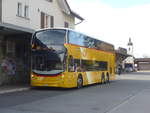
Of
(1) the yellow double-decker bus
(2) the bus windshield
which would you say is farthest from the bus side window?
(2) the bus windshield

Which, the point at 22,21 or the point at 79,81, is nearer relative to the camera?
the point at 79,81

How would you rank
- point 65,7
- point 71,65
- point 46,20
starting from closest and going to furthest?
point 71,65, point 46,20, point 65,7

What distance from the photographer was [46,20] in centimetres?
2823

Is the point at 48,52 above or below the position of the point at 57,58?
above

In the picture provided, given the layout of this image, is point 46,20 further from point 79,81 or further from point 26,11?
point 79,81

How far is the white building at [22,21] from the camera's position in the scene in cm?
2111

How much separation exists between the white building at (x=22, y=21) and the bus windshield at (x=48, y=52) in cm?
130

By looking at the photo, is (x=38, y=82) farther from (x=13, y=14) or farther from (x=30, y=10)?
(x=30, y=10)

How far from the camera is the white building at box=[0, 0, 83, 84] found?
21109mm

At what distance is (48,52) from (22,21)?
525cm

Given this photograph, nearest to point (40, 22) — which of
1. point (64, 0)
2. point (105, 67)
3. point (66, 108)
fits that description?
point (64, 0)

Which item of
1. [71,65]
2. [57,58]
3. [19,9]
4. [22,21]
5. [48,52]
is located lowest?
[71,65]

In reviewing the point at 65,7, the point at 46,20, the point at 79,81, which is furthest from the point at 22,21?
the point at 65,7

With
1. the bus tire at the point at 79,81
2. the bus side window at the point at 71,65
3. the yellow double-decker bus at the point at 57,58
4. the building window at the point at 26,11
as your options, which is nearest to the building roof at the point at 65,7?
the building window at the point at 26,11
